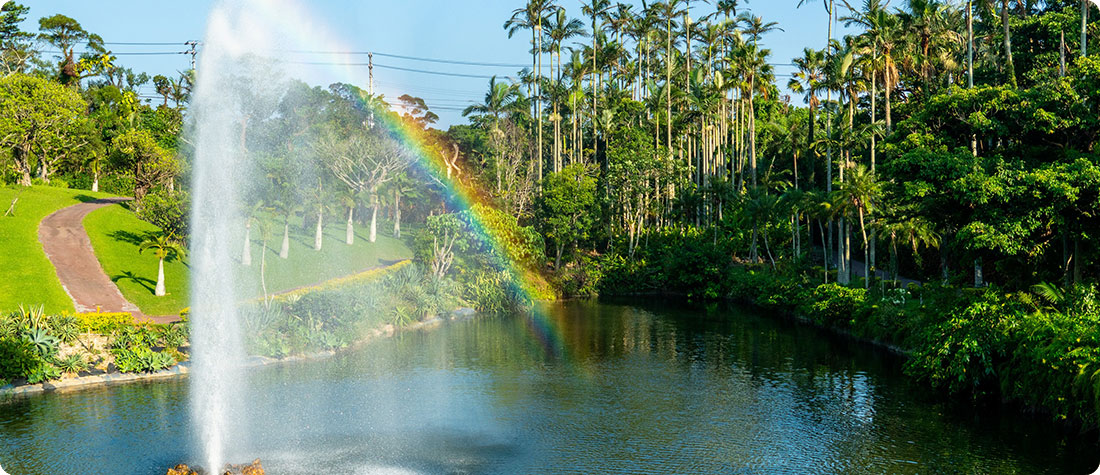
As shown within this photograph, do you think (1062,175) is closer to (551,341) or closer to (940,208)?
(940,208)

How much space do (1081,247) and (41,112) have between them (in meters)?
71.9

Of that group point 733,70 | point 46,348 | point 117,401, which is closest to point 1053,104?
point 117,401

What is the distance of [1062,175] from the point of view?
999 inches

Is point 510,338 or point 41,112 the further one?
point 41,112

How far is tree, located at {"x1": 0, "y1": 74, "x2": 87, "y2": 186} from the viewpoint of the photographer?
6047cm

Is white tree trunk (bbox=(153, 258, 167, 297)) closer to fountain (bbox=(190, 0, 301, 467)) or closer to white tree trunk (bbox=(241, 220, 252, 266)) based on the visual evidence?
white tree trunk (bbox=(241, 220, 252, 266))

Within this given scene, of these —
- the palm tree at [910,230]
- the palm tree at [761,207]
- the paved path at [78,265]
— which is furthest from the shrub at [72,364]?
the palm tree at [761,207]

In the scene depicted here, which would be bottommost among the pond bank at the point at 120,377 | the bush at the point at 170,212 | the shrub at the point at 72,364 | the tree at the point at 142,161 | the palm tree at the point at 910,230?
the pond bank at the point at 120,377

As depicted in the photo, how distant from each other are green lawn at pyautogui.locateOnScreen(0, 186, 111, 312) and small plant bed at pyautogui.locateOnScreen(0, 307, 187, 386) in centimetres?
825

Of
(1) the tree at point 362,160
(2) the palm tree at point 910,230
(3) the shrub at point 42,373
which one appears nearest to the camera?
(3) the shrub at point 42,373

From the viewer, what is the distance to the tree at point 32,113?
60.5m

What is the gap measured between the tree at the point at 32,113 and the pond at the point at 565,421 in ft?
137

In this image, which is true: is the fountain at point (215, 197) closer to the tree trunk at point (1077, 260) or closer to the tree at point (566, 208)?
the tree trunk at point (1077, 260)

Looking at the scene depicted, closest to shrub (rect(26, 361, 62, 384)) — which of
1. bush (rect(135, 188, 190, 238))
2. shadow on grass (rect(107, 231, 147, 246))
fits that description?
bush (rect(135, 188, 190, 238))
